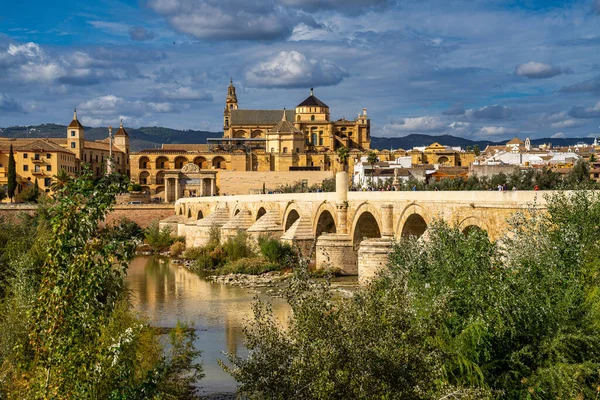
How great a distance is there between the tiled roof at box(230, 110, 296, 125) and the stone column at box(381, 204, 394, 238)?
66829mm

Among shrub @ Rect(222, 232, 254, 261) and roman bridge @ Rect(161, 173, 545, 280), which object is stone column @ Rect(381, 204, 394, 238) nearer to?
roman bridge @ Rect(161, 173, 545, 280)

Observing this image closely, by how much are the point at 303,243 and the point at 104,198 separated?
2401 centimetres

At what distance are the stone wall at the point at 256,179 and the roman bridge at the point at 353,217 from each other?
24231 millimetres

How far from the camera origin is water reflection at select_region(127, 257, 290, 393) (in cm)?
1608

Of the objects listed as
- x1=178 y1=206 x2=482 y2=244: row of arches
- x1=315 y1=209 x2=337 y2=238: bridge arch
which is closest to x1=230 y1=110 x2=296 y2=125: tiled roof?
x1=178 y1=206 x2=482 y2=244: row of arches

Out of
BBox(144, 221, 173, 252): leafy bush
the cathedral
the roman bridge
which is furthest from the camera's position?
the cathedral

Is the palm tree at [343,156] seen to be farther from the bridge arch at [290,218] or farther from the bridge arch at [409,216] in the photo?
the bridge arch at [409,216]

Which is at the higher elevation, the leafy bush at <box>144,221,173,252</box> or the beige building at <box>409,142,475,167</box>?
the beige building at <box>409,142,475,167</box>

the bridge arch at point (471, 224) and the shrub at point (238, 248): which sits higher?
the bridge arch at point (471, 224)

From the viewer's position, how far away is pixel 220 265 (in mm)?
34344

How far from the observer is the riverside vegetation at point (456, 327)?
7.27m

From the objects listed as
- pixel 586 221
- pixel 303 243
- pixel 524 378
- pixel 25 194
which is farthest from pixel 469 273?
pixel 25 194

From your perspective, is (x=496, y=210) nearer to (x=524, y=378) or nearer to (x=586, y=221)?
(x=586, y=221)

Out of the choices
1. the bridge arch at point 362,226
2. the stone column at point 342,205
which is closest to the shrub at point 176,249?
the stone column at point 342,205
